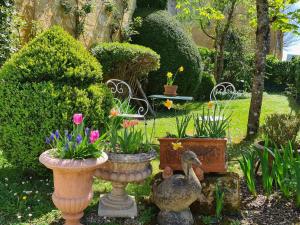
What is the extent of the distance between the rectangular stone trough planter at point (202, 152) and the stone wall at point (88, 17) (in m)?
4.47

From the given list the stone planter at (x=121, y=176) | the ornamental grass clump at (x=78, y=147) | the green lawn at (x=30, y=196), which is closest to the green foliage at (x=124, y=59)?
the green lawn at (x=30, y=196)

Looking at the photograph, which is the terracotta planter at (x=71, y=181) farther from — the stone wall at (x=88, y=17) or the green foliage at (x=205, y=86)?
the green foliage at (x=205, y=86)

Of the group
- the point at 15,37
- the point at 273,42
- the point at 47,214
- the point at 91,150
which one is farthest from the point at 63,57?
the point at 273,42

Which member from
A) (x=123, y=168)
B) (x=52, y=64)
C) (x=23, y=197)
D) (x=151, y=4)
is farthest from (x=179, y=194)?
(x=151, y=4)

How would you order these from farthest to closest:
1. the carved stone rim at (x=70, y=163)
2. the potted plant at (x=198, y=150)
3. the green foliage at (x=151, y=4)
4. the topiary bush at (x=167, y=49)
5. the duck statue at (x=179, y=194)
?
the green foliage at (x=151, y=4) → the topiary bush at (x=167, y=49) → the potted plant at (x=198, y=150) → the duck statue at (x=179, y=194) → the carved stone rim at (x=70, y=163)

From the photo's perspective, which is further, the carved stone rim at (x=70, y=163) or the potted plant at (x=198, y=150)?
the potted plant at (x=198, y=150)

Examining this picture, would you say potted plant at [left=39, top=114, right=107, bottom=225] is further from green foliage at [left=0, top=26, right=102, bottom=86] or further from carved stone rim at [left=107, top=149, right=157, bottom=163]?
green foliage at [left=0, top=26, right=102, bottom=86]

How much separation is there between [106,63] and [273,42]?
25.5 meters

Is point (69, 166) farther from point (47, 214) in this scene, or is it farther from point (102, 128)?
point (102, 128)

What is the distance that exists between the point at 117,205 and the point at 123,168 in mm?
423

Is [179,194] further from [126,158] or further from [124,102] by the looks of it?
[124,102]

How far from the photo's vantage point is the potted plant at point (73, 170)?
3.16 meters

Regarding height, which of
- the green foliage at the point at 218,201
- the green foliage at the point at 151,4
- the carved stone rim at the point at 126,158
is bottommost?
the green foliage at the point at 218,201

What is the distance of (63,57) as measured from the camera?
4.29 metres
